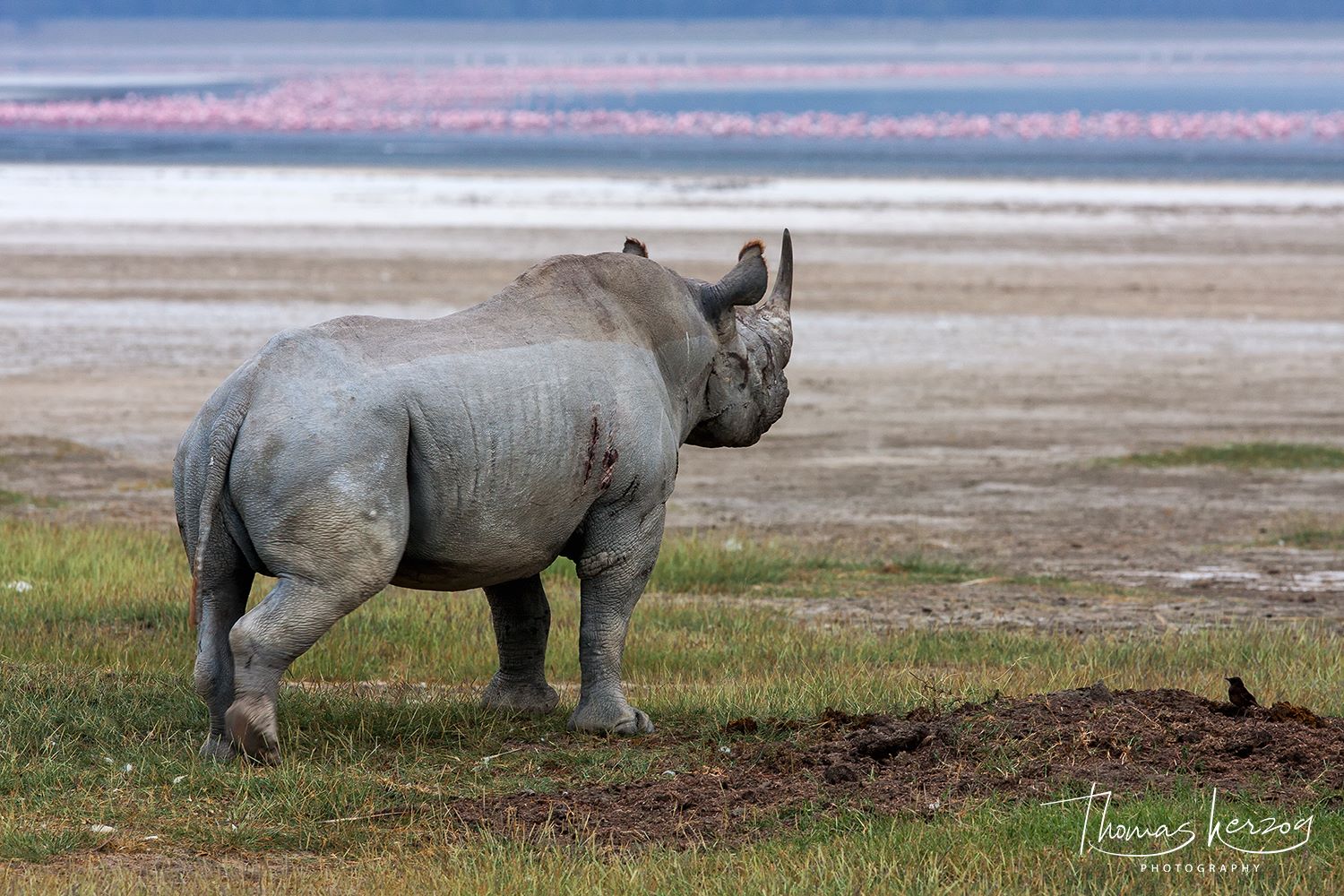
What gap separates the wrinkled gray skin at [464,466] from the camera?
7.04 meters

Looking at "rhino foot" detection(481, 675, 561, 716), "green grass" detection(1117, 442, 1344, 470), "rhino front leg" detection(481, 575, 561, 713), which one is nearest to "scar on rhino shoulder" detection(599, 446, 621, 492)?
"rhino front leg" detection(481, 575, 561, 713)

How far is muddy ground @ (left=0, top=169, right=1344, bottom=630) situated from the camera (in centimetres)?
1393

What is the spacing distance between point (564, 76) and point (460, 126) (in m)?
47.7

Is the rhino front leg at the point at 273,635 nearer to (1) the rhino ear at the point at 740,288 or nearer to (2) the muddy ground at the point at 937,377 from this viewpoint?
(1) the rhino ear at the point at 740,288

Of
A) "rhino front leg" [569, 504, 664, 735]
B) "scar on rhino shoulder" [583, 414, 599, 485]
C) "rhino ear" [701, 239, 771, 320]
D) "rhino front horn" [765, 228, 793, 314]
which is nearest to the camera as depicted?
"scar on rhino shoulder" [583, 414, 599, 485]

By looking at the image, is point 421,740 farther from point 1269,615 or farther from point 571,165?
point 571,165

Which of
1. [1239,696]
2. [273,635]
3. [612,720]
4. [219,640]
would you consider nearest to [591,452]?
[612,720]

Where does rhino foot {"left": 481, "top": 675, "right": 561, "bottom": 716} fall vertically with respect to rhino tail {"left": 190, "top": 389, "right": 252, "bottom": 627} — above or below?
below

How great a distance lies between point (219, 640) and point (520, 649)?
1.56 metres

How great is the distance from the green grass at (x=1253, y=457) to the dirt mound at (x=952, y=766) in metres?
9.58

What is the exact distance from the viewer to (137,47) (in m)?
162

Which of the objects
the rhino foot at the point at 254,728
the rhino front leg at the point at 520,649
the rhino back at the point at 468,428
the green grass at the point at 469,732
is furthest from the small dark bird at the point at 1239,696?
the rhino foot at the point at 254,728

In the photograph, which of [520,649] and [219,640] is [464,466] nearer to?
[219,640]

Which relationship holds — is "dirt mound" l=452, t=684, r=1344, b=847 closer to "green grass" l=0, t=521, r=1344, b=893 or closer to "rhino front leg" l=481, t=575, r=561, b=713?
"green grass" l=0, t=521, r=1344, b=893
